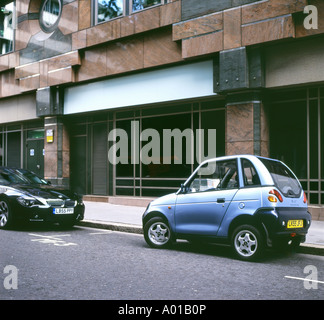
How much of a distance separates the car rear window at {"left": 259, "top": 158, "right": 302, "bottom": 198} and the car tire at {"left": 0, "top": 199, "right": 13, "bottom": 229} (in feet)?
18.7

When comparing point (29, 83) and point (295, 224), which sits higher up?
point (29, 83)

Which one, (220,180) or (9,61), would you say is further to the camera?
(9,61)

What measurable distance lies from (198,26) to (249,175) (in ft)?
22.5

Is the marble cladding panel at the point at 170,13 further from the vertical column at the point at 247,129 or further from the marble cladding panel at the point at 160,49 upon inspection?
the vertical column at the point at 247,129

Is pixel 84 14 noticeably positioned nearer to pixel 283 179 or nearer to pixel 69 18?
pixel 69 18

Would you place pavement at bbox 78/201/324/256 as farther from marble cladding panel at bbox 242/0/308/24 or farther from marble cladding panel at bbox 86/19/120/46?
marble cladding panel at bbox 86/19/120/46

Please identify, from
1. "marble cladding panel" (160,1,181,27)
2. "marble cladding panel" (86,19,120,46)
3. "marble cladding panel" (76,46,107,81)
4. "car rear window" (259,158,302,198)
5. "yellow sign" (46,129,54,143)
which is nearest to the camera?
"car rear window" (259,158,302,198)

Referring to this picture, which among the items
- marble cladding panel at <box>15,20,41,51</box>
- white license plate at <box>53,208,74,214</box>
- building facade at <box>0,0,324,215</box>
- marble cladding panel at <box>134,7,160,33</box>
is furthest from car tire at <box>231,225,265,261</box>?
marble cladding panel at <box>15,20,41,51</box>

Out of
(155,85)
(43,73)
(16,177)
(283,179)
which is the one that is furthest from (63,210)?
(43,73)

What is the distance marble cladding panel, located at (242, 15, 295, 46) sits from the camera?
10.7 metres

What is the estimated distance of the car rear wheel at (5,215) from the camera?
380 inches

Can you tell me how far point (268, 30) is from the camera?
1105cm

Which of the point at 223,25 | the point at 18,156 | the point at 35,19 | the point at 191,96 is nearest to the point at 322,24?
the point at 223,25

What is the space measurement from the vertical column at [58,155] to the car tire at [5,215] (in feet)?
23.4
